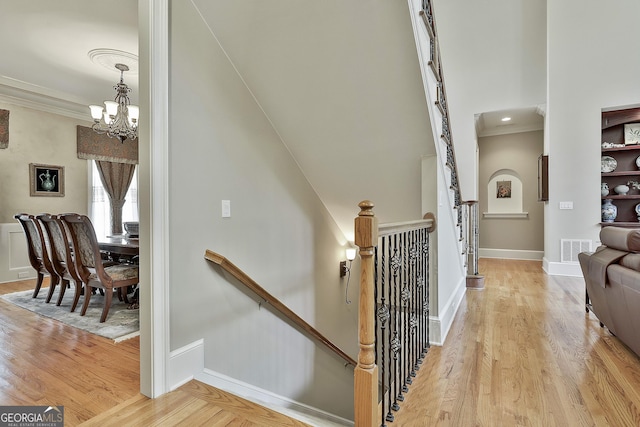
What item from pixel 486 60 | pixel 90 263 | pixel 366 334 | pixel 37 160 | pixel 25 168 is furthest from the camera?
pixel 486 60

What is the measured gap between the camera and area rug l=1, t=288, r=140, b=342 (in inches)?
103

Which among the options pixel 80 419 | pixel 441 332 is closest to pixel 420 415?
pixel 441 332

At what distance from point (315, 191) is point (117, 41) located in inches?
99.2

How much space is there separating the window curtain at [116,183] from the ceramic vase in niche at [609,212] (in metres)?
8.19

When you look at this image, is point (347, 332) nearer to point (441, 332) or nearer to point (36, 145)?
point (441, 332)

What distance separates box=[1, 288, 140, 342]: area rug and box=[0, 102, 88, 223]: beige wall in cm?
150

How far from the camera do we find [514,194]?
22.3 ft

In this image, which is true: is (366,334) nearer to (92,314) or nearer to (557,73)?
(92,314)

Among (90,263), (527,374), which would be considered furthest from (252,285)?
(527,374)

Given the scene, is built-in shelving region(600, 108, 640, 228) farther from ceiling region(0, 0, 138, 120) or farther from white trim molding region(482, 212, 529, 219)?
ceiling region(0, 0, 138, 120)

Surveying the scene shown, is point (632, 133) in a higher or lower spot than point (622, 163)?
higher

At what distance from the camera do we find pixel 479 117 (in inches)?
238

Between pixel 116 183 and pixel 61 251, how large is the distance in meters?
2.77

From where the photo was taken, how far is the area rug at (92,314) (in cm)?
262
